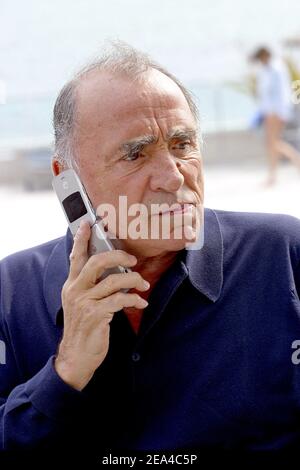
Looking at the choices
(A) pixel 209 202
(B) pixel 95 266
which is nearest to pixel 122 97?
(B) pixel 95 266

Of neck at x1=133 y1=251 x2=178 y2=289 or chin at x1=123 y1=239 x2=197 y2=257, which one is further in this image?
neck at x1=133 y1=251 x2=178 y2=289

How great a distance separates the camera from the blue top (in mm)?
1346

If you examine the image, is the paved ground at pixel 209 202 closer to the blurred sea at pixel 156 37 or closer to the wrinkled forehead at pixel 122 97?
the blurred sea at pixel 156 37

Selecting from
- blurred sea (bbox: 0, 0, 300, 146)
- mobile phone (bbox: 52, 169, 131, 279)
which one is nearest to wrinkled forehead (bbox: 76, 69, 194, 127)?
mobile phone (bbox: 52, 169, 131, 279)


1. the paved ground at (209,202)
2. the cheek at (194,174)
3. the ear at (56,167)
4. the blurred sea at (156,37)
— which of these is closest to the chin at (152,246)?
the cheek at (194,174)

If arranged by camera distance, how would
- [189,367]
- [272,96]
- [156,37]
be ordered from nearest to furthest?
[189,367] → [272,96] → [156,37]

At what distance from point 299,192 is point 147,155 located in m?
5.68

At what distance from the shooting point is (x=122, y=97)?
1361mm

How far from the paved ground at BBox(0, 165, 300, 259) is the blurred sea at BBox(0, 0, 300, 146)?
76.6 inches

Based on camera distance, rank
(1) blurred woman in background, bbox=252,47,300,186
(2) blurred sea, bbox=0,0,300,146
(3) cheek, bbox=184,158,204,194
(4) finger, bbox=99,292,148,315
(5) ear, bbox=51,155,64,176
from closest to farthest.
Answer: (4) finger, bbox=99,292,148,315 < (3) cheek, bbox=184,158,204,194 < (5) ear, bbox=51,155,64,176 < (1) blurred woman in background, bbox=252,47,300,186 < (2) blurred sea, bbox=0,0,300,146

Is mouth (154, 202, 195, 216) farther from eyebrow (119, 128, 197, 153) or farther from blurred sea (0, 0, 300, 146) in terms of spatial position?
blurred sea (0, 0, 300, 146)

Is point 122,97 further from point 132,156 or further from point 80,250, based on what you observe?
point 80,250

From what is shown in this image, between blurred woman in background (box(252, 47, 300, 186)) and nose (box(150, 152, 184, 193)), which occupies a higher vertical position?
blurred woman in background (box(252, 47, 300, 186))

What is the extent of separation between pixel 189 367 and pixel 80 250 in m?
0.29
